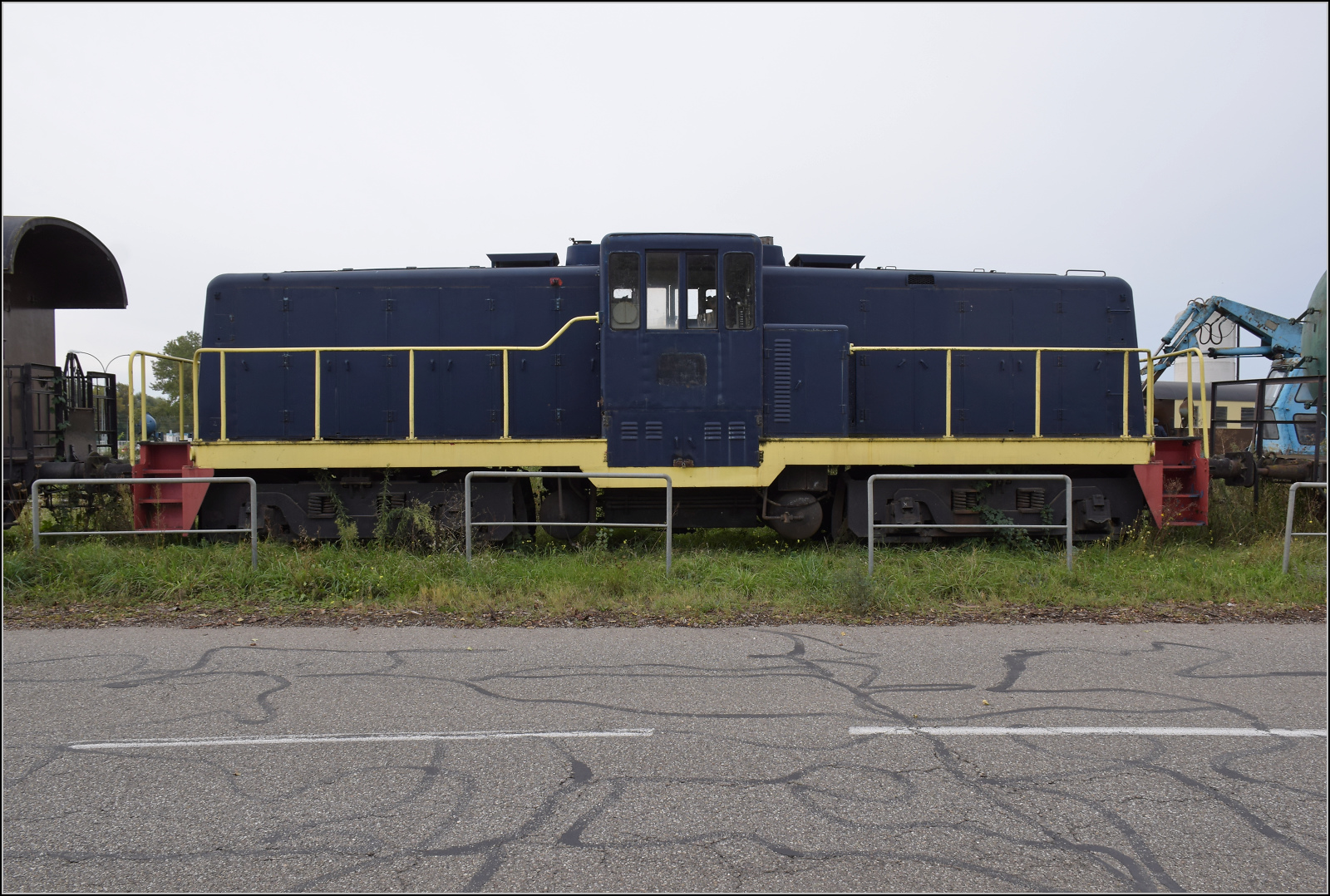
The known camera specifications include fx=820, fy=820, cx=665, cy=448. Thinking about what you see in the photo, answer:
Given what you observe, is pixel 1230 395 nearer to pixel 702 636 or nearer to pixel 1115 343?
pixel 1115 343

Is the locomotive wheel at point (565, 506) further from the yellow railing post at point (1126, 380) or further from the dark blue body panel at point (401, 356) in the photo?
the yellow railing post at point (1126, 380)

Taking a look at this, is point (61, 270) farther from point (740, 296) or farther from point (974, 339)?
point (974, 339)

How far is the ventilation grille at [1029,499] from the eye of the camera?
32.1 ft

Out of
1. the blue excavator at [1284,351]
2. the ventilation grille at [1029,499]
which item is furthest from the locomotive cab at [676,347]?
the blue excavator at [1284,351]

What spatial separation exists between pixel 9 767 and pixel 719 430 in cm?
681

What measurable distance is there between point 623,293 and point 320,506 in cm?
434

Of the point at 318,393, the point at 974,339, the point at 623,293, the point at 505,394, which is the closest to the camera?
the point at 623,293

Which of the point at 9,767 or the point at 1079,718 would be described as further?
the point at 1079,718

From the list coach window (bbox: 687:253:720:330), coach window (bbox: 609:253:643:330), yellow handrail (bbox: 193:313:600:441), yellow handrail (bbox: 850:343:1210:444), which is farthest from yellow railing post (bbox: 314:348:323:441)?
yellow handrail (bbox: 850:343:1210:444)


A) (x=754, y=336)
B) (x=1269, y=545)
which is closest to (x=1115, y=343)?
(x=1269, y=545)

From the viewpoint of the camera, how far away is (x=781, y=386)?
31.0 ft

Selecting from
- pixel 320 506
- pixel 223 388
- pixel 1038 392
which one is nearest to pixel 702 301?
pixel 1038 392

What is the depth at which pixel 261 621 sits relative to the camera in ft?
22.0

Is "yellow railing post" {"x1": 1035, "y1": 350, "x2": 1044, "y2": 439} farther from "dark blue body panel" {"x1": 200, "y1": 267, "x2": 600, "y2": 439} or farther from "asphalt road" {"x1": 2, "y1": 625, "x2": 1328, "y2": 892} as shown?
"dark blue body panel" {"x1": 200, "y1": 267, "x2": 600, "y2": 439}
